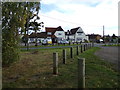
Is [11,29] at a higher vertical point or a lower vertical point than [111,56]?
higher

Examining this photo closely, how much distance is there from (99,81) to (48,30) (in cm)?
6552

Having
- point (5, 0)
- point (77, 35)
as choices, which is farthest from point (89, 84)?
point (77, 35)

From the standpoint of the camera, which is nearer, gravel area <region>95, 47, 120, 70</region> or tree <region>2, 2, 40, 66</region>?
tree <region>2, 2, 40, 66</region>

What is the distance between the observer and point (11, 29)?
24.4ft

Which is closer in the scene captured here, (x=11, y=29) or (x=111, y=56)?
(x=11, y=29)

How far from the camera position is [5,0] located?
24.2ft

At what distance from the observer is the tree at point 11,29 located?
707 cm

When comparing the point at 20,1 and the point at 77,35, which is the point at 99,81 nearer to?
the point at 20,1

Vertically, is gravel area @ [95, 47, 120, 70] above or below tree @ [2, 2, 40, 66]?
below

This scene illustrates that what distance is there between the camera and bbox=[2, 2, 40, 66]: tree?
23.2ft

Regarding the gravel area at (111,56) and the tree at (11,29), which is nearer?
the tree at (11,29)

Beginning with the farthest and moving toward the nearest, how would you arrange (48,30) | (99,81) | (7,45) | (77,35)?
(77,35) → (48,30) → (7,45) → (99,81)

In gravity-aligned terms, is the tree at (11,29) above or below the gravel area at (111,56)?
above

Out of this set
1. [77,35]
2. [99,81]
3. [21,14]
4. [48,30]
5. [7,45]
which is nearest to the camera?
[99,81]
